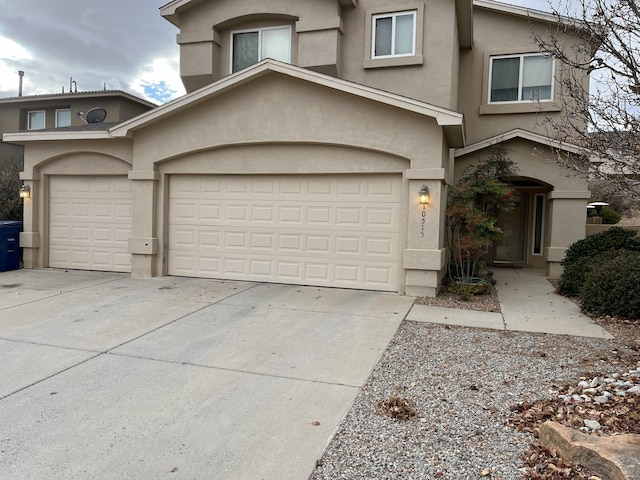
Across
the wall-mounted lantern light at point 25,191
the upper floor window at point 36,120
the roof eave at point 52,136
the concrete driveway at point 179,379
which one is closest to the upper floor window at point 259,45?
the roof eave at point 52,136

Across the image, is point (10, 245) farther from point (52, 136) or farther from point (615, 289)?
point (615, 289)

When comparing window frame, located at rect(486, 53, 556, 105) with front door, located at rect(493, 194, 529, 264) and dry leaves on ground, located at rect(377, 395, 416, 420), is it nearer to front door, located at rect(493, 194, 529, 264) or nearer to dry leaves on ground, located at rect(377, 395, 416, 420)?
front door, located at rect(493, 194, 529, 264)

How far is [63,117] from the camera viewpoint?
20.0 meters


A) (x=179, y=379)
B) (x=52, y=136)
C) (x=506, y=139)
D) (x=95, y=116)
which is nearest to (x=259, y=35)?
(x=95, y=116)

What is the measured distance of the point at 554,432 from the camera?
3.29 m

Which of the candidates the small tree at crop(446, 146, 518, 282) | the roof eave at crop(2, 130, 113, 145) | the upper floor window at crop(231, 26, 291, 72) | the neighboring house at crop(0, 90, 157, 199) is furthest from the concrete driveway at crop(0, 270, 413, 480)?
the neighboring house at crop(0, 90, 157, 199)

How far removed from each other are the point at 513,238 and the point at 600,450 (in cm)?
1235

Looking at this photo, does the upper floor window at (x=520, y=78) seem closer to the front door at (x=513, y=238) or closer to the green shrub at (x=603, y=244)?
the front door at (x=513, y=238)

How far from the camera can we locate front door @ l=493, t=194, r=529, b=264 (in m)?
14.3

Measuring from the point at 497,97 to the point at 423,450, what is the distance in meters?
12.0

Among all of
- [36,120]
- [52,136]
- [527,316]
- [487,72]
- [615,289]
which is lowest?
[527,316]

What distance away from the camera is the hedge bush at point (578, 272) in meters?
8.62

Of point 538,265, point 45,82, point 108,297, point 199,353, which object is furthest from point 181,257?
point 45,82

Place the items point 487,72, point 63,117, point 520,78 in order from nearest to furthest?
point 520,78 < point 487,72 < point 63,117
